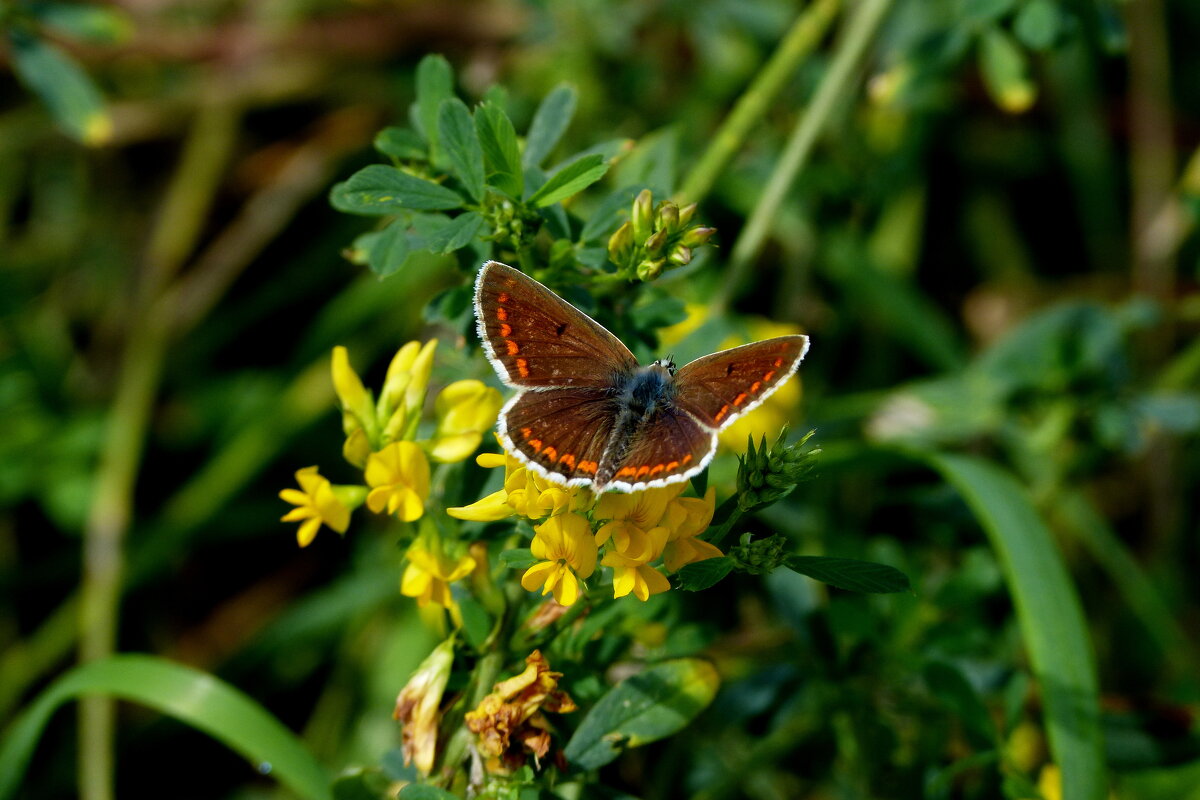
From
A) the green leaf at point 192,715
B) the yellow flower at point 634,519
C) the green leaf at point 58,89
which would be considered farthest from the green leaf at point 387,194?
the green leaf at point 58,89

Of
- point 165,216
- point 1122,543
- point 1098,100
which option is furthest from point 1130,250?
point 165,216

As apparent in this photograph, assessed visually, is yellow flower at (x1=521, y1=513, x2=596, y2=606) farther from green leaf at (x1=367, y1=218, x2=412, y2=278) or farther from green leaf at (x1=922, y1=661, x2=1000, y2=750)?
green leaf at (x1=922, y1=661, x2=1000, y2=750)

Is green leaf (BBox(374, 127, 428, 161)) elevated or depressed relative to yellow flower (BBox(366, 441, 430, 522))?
elevated

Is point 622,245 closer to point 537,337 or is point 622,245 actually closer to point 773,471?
point 537,337

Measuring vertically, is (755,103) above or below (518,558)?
above

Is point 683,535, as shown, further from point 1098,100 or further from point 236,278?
point 1098,100

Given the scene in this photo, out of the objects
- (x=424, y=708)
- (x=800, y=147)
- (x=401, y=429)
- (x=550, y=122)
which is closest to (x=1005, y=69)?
(x=800, y=147)

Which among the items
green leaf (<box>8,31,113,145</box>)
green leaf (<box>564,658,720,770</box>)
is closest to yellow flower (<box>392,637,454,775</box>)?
green leaf (<box>564,658,720,770</box>)
